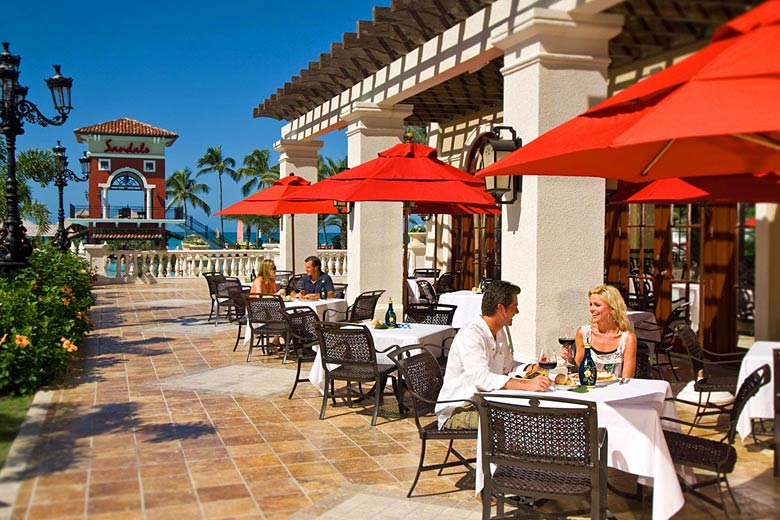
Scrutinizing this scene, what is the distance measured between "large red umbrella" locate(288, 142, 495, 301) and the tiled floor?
2.18 metres

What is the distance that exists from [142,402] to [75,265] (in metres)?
8.36

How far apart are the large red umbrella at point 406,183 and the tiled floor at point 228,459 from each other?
218 centimetres

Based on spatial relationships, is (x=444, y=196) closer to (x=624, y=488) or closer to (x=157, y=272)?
(x=624, y=488)

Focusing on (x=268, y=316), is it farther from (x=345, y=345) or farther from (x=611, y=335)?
(x=611, y=335)

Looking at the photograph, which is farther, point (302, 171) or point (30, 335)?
point (302, 171)

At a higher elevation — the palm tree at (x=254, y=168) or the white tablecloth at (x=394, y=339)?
the palm tree at (x=254, y=168)

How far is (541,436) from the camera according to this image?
368 centimetres

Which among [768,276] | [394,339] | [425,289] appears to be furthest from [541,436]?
[425,289]

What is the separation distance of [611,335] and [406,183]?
10.2 ft

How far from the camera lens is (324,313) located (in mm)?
9812

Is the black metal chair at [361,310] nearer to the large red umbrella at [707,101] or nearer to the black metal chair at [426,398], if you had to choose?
the black metal chair at [426,398]

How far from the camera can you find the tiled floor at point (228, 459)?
175 inches

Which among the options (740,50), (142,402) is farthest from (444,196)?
(740,50)

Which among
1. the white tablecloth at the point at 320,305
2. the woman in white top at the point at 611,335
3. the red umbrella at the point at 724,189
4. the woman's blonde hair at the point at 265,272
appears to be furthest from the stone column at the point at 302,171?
the woman in white top at the point at 611,335
